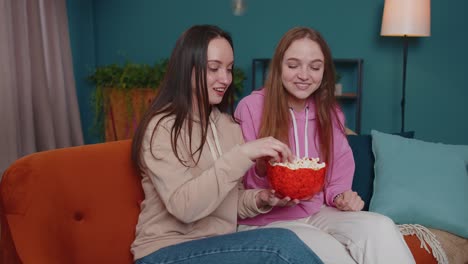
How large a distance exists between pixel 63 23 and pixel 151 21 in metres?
0.91

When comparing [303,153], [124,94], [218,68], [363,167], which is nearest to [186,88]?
[218,68]

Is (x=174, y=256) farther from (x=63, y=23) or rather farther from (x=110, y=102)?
(x=63, y=23)

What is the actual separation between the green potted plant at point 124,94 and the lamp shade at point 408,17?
1257 millimetres

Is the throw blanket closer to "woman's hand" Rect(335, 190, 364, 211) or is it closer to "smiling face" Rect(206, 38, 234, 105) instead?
"woman's hand" Rect(335, 190, 364, 211)

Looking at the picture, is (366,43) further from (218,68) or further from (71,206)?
(71,206)

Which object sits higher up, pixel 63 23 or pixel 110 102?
pixel 63 23

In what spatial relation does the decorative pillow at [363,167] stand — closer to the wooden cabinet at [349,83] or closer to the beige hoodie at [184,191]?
the beige hoodie at [184,191]

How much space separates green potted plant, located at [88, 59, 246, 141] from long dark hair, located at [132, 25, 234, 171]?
102 inches

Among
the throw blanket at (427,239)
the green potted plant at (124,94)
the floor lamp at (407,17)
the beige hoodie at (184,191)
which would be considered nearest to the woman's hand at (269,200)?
the beige hoodie at (184,191)

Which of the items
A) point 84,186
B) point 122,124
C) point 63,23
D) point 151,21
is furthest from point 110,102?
point 84,186

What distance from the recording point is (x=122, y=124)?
4.20 metres

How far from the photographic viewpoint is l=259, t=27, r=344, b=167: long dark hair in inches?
70.9

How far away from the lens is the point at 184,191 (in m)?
1.31

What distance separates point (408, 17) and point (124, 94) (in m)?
2.24
